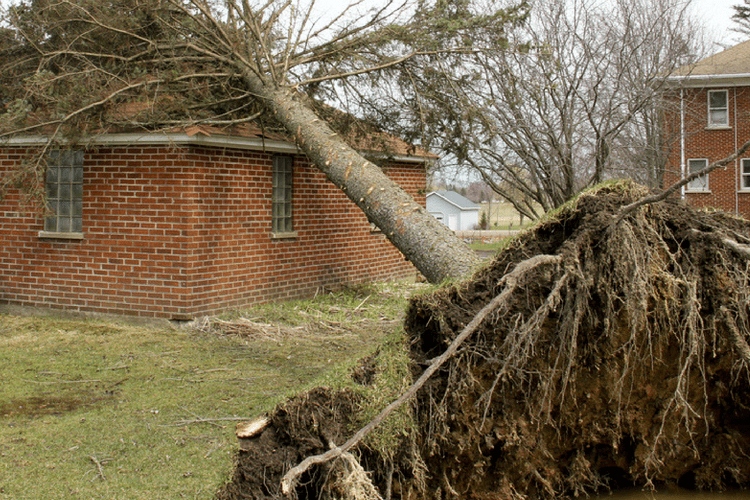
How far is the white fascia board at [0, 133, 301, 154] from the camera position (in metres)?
9.91

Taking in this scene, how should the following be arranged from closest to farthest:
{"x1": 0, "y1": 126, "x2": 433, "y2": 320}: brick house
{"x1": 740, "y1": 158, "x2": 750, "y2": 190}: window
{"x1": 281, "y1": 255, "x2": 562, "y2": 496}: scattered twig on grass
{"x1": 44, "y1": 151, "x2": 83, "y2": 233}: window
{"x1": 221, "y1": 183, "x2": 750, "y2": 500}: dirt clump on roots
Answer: {"x1": 281, "y1": 255, "x2": 562, "y2": 496}: scattered twig on grass, {"x1": 221, "y1": 183, "x2": 750, "y2": 500}: dirt clump on roots, {"x1": 0, "y1": 126, "x2": 433, "y2": 320}: brick house, {"x1": 44, "y1": 151, "x2": 83, "y2": 233}: window, {"x1": 740, "y1": 158, "x2": 750, "y2": 190}: window

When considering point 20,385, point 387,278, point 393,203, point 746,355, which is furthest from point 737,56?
point 20,385

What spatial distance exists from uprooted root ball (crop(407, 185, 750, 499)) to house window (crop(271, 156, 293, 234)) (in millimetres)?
6764

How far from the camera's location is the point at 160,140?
10008 millimetres

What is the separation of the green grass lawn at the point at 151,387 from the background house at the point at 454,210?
4421 centimetres

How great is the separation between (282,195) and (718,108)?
19.8 metres

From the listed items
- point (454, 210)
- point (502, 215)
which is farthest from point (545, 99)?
point (502, 215)

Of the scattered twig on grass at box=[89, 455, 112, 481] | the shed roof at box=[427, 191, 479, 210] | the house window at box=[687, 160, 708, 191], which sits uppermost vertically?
the shed roof at box=[427, 191, 479, 210]

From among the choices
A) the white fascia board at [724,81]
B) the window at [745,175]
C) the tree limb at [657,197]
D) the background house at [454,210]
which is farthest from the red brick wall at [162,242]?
the background house at [454,210]

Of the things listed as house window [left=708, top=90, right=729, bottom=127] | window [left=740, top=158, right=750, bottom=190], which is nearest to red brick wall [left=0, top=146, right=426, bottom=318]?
house window [left=708, top=90, right=729, bottom=127]

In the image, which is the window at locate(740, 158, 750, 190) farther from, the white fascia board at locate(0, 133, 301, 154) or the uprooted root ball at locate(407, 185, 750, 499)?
the uprooted root ball at locate(407, 185, 750, 499)

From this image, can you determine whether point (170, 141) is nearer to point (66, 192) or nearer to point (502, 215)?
point (66, 192)

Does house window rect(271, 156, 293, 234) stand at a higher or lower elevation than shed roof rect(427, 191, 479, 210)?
lower

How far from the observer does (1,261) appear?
11703 millimetres
